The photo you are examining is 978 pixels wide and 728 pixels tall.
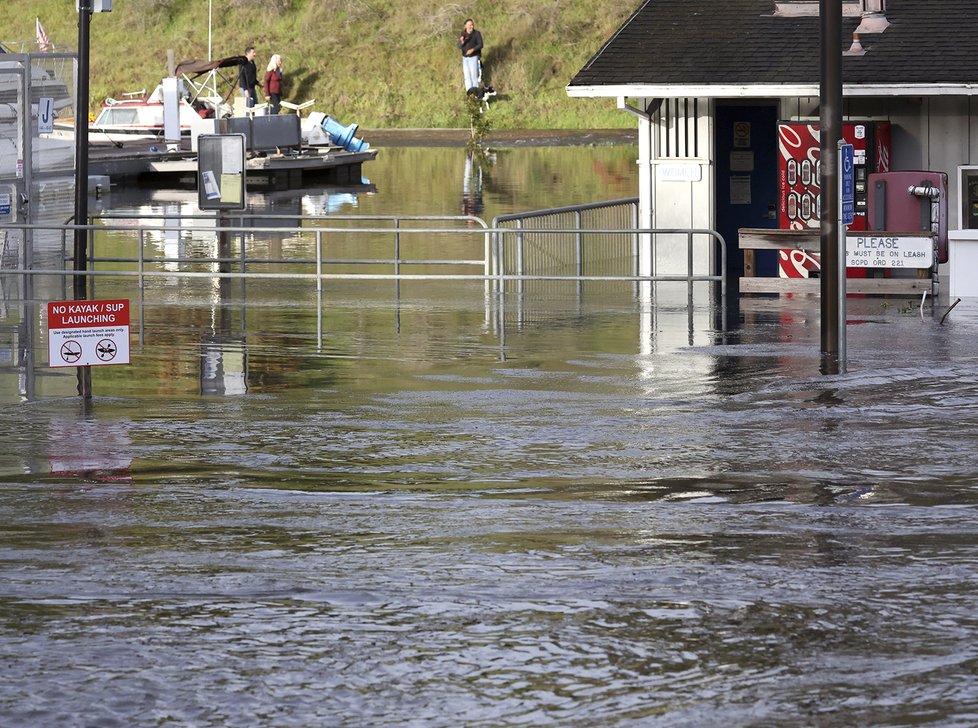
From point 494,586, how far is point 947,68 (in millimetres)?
14220

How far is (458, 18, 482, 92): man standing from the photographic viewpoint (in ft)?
189

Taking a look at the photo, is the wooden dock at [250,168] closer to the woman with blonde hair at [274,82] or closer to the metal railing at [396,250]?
the woman with blonde hair at [274,82]

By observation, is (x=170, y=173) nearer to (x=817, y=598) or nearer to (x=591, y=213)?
(x=591, y=213)

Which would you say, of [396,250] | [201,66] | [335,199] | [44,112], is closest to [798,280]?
[396,250]

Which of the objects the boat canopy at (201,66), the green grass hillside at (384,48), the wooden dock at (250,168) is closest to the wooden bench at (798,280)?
the wooden dock at (250,168)

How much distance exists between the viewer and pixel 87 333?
13891 mm

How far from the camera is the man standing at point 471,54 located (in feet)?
189

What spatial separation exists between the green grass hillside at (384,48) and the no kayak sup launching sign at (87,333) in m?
47.9

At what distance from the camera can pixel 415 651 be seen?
24.7ft

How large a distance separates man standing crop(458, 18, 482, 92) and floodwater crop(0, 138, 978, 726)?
41.3 meters

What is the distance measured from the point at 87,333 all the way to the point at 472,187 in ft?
96.2

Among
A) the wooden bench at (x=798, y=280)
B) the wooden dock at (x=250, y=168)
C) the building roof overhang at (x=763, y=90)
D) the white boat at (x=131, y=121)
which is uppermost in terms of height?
the white boat at (x=131, y=121)

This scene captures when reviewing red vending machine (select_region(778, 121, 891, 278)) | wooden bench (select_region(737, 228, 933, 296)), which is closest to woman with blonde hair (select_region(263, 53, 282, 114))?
red vending machine (select_region(778, 121, 891, 278))

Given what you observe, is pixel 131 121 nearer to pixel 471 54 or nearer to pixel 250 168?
pixel 250 168
